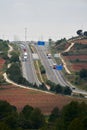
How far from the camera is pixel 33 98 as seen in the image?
392 feet

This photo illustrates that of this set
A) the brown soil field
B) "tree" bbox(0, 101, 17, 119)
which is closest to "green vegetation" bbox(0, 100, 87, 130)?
"tree" bbox(0, 101, 17, 119)

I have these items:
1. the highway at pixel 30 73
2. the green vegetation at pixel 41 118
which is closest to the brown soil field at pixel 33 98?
the green vegetation at pixel 41 118

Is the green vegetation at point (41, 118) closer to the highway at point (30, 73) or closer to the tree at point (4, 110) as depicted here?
the tree at point (4, 110)

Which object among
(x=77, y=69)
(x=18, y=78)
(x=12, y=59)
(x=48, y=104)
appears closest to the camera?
(x=48, y=104)

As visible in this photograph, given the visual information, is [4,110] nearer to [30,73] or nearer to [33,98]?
[33,98]

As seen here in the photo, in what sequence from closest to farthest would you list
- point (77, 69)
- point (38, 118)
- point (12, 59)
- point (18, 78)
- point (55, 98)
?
point (38, 118) → point (55, 98) → point (18, 78) → point (77, 69) → point (12, 59)

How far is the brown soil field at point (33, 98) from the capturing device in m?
110

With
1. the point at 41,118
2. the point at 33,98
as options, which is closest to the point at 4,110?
the point at 41,118

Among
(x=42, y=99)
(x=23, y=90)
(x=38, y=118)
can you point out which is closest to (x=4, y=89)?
(x=23, y=90)

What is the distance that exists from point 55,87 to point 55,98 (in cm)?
1677

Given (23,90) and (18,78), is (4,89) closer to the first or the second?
(23,90)

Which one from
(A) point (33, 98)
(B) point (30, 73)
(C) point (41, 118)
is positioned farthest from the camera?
(B) point (30, 73)

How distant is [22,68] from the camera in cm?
18975

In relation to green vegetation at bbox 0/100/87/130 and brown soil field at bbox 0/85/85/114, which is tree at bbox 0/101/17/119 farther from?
brown soil field at bbox 0/85/85/114
